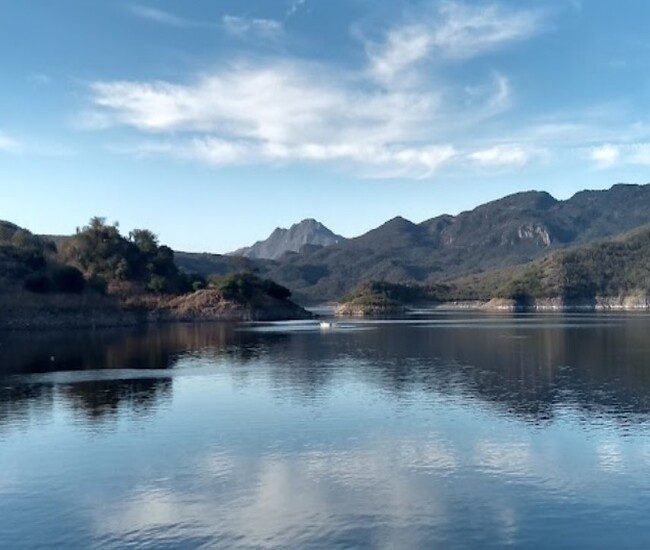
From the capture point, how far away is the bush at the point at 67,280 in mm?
133625

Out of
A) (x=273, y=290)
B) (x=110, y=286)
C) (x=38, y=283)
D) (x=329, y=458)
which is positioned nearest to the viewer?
(x=329, y=458)

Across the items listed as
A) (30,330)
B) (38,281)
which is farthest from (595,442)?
(38,281)

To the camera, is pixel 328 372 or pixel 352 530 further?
pixel 328 372

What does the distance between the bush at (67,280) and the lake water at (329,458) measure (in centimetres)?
8510

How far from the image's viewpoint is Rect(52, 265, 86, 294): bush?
438 feet

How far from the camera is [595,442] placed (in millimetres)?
27688

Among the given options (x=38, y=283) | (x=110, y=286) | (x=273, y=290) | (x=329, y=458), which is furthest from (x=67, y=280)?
(x=329, y=458)

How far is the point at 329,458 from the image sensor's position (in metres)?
25.7

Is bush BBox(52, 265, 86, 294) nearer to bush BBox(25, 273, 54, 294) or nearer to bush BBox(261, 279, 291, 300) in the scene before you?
bush BBox(25, 273, 54, 294)

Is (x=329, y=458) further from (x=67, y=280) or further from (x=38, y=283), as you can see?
(x=67, y=280)

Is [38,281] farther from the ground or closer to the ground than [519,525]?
farther from the ground

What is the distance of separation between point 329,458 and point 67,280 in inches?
4768

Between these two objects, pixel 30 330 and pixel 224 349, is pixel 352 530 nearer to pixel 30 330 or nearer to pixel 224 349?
pixel 224 349

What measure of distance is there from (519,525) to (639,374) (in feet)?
112
